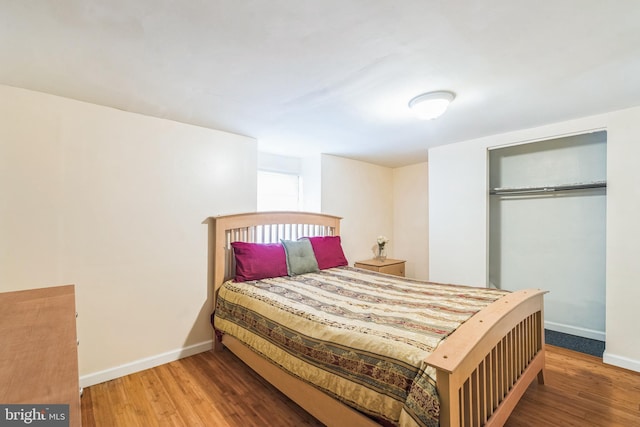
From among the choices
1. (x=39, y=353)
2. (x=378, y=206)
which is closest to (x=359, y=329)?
(x=39, y=353)

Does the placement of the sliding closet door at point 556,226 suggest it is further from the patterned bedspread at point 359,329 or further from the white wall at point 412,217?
the patterned bedspread at point 359,329

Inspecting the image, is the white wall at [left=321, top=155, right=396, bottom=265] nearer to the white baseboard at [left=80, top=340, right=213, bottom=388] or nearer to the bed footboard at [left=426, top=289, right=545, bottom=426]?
the white baseboard at [left=80, top=340, right=213, bottom=388]

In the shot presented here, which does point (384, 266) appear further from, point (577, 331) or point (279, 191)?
point (577, 331)

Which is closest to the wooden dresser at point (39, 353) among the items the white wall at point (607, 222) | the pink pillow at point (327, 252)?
the pink pillow at point (327, 252)

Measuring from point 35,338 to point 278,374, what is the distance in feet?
4.58

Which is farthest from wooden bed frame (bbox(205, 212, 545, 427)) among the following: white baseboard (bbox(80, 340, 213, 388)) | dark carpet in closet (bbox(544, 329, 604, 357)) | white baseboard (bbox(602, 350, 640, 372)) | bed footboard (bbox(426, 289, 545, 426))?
dark carpet in closet (bbox(544, 329, 604, 357))

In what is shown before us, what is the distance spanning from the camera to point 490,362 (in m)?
1.51

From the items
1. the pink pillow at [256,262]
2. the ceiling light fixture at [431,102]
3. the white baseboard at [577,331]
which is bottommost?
the white baseboard at [577,331]

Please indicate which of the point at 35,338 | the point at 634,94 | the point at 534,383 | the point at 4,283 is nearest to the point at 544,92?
the point at 634,94

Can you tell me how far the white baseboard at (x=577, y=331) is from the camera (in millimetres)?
3163

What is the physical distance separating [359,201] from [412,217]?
0.99 meters

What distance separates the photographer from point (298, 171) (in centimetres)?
440

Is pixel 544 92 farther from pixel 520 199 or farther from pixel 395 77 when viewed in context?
pixel 520 199

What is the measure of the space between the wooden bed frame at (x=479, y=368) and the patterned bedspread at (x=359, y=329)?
0.25 ft
